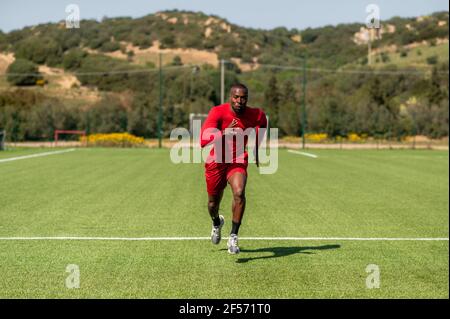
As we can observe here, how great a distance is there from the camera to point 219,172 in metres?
8.55

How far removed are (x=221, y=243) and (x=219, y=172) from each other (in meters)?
1.16

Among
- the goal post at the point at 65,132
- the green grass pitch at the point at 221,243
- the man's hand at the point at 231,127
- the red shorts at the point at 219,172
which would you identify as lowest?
the goal post at the point at 65,132

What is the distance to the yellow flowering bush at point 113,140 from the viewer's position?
1857 inches

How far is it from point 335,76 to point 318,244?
248 ft

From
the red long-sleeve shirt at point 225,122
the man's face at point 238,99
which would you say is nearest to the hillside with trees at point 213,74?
the red long-sleeve shirt at point 225,122

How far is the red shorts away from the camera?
27.9 ft

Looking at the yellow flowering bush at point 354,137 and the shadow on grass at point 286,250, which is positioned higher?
the shadow on grass at point 286,250

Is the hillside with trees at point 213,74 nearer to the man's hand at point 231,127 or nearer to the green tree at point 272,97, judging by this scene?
the green tree at point 272,97

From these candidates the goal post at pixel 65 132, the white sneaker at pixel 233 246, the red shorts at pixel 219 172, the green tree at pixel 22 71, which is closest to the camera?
the white sneaker at pixel 233 246

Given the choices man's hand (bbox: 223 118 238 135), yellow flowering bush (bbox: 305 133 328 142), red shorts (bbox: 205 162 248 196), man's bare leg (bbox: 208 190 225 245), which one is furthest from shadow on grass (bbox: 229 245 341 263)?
yellow flowering bush (bbox: 305 133 328 142)

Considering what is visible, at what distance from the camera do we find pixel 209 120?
8.08 m

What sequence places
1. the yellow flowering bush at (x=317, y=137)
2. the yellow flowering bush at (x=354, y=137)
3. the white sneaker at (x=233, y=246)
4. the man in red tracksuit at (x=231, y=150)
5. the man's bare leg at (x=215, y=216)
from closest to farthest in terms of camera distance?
1. the man in red tracksuit at (x=231, y=150)
2. the white sneaker at (x=233, y=246)
3. the man's bare leg at (x=215, y=216)
4. the yellow flowering bush at (x=317, y=137)
5. the yellow flowering bush at (x=354, y=137)

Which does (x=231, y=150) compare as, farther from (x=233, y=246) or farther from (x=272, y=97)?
(x=272, y=97)

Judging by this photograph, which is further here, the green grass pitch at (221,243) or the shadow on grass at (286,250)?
the shadow on grass at (286,250)
